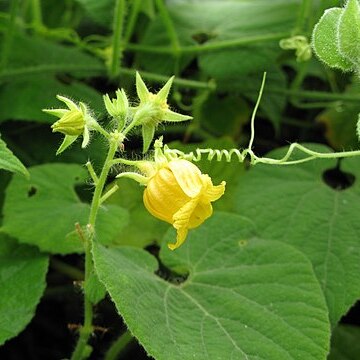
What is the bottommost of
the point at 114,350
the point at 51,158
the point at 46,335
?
the point at 46,335

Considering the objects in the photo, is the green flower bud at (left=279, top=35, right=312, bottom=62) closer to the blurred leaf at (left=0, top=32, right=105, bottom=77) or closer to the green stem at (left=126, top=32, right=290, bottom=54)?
the green stem at (left=126, top=32, right=290, bottom=54)

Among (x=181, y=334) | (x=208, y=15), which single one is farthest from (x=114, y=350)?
(x=208, y=15)

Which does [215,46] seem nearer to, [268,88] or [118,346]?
[268,88]

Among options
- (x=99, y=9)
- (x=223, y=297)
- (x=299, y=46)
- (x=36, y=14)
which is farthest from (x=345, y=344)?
(x=36, y=14)

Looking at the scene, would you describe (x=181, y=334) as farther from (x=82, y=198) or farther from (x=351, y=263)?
(x=82, y=198)

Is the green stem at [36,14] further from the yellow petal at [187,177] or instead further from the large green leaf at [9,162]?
the yellow petal at [187,177]

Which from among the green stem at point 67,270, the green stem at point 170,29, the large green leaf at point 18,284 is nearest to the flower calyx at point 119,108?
the large green leaf at point 18,284

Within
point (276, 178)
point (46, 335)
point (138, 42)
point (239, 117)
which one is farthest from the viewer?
point (138, 42)
